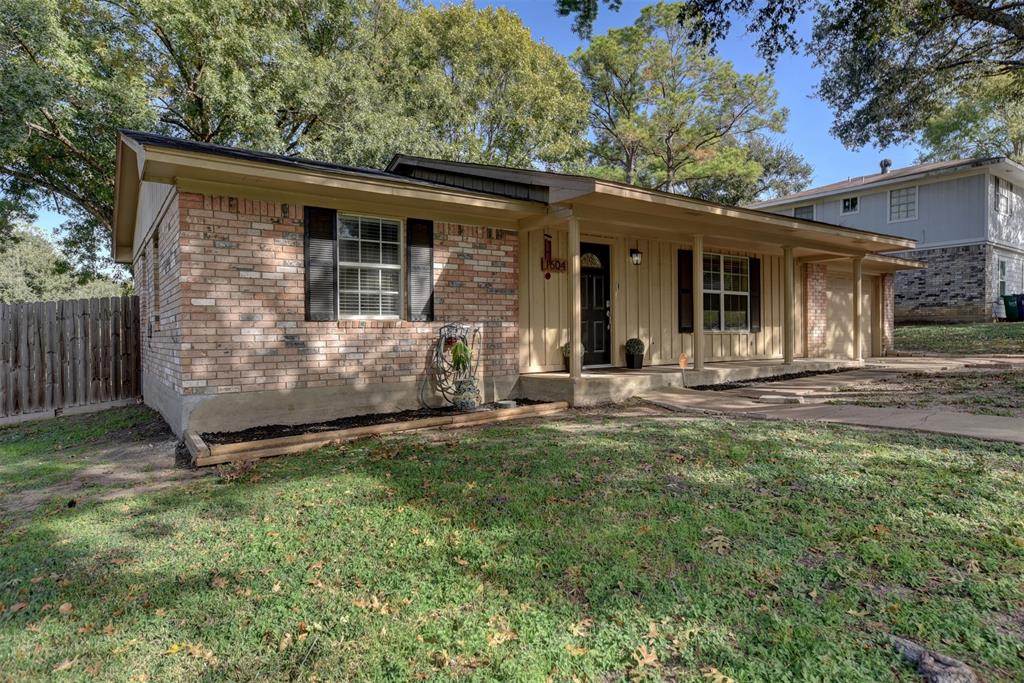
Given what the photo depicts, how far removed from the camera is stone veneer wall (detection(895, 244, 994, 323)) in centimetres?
1864

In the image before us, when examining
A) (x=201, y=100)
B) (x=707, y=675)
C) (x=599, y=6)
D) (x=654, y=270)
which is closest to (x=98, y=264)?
(x=201, y=100)

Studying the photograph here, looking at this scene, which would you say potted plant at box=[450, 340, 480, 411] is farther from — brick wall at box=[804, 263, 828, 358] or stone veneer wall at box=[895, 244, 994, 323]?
stone veneer wall at box=[895, 244, 994, 323]

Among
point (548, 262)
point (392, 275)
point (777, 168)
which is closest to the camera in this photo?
point (392, 275)

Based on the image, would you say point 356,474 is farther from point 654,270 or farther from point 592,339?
point 654,270

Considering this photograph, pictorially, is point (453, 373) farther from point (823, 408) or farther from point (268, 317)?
point (823, 408)

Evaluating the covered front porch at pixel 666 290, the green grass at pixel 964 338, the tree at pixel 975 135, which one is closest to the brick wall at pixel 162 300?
the covered front porch at pixel 666 290

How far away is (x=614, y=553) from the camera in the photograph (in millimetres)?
2893

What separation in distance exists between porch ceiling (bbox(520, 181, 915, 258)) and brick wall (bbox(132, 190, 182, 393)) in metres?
4.31

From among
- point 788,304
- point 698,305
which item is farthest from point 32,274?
point 788,304

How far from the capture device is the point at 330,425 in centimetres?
612

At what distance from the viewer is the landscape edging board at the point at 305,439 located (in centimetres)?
494

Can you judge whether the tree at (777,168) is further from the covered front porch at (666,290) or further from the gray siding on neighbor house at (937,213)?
the covered front porch at (666,290)

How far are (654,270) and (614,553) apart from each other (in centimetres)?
763

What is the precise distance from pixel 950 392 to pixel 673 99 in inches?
794
